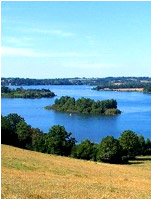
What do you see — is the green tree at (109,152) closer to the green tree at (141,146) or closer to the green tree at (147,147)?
the green tree at (141,146)

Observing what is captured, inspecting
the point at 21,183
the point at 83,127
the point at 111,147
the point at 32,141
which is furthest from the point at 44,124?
the point at 21,183

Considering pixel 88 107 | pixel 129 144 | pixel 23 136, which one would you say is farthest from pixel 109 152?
pixel 88 107

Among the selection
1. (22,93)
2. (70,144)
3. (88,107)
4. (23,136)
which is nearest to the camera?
(70,144)

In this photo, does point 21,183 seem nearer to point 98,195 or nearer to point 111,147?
point 98,195

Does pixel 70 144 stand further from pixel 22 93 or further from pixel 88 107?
pixel 22 93

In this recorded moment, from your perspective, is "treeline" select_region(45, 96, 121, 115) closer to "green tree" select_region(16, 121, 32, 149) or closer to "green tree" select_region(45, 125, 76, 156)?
"green tree" select_region(16, 121, 32, 149)

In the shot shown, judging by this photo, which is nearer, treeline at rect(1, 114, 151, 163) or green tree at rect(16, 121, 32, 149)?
treeline at rect(1, 114, 151, 163)

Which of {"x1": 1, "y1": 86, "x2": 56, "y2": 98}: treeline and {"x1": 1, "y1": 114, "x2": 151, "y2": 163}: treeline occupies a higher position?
{"x1": 1, "y1": 86, "x2": 56, "y2": 98}: treeline

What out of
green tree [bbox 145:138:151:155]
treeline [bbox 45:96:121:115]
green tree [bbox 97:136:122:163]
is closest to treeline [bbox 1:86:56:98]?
treeline [bbox 45:96:121:115]
